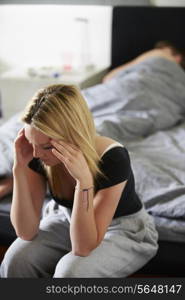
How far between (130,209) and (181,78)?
144 cm

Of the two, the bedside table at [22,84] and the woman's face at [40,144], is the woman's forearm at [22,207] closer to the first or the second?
the woman's face at [40,144]

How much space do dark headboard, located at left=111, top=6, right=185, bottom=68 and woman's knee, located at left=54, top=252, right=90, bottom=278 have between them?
2038mm

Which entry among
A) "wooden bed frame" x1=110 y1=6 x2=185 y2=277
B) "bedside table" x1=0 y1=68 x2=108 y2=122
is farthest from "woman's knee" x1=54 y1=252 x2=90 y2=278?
"wooden bed frame" x1=110 y1=6 x2=185 y2=277

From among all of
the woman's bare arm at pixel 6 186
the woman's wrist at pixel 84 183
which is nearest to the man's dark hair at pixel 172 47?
the woman's bare arm at pixel 6 186

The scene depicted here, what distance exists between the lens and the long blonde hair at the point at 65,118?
3.67 feet

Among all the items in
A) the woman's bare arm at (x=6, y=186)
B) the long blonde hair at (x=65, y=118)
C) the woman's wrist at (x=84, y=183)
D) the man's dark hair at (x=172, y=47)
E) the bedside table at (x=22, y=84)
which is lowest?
the bedside table at (x=22, y=84)

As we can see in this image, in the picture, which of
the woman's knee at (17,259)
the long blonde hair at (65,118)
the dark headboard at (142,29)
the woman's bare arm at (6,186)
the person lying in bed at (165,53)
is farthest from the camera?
the dark headboard at (142,29)

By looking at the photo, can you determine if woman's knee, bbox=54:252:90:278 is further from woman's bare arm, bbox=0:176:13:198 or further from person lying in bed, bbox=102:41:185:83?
person lying in bed, bbox=102:41:185:83

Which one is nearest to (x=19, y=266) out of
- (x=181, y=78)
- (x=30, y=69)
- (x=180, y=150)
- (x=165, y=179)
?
(x=165, y=179)

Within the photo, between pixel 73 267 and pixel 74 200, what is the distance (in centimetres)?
18

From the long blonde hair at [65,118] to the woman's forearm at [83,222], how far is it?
0.22ft

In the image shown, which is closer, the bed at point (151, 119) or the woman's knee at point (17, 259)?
the woman's knee at point (17, 259)

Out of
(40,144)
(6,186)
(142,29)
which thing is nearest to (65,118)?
(40,144)

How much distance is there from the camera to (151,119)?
2.14 m
